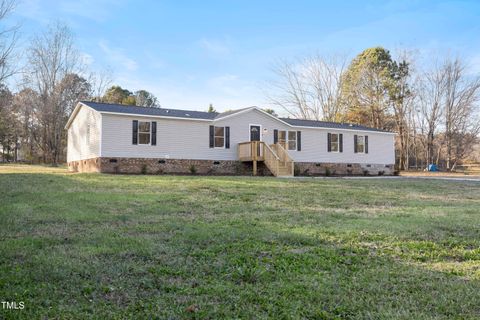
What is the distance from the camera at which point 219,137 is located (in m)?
20.3

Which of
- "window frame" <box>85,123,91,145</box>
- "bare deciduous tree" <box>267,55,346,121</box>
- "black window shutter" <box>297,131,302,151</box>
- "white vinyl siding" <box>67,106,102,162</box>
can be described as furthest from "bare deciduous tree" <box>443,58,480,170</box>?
"window frame" <box>85,123,91,145</box>

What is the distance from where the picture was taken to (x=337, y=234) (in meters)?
5.12

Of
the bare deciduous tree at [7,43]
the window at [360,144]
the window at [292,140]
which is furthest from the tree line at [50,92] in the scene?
the window at [360,144]

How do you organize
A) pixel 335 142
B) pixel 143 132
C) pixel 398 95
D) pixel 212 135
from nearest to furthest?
pixel 143 132
pixel 212 135
pixel 335 142
pixel 398 95

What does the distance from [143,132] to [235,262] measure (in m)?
15.6

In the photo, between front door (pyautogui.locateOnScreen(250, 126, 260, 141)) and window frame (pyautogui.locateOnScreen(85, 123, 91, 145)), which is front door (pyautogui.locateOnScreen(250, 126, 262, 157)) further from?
window frame (pyautogui.locateOnScreen(85, 123, 91, 145))

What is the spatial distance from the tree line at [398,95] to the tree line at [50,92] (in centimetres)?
1701

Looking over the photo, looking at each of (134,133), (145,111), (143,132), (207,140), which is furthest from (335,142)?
(134,133)

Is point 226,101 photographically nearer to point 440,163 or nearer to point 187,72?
point 187,72

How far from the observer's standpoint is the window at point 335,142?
78.1ft

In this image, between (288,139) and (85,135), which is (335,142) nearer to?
(288,139)

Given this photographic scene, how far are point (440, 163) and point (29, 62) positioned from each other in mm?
37627

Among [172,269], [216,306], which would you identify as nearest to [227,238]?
[172,269]

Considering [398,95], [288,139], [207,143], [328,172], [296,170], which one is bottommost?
[328,172]
